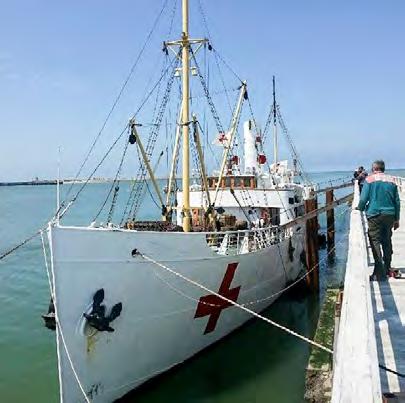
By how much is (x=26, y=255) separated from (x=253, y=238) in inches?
744

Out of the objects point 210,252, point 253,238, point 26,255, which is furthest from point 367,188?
point 26,255

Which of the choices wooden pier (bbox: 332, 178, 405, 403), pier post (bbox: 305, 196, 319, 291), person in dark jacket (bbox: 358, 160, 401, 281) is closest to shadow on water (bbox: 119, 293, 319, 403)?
pier post (bbox: 305, 196, 319, 291)

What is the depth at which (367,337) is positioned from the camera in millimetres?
2715

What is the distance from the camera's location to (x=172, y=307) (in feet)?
30.0

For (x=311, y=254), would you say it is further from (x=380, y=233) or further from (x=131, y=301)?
(x=380, y=233)

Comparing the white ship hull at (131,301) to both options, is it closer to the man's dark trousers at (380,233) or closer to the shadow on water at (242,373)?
the shadow on water at (242,373)

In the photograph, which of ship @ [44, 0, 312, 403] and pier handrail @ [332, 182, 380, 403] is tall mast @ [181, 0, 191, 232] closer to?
ship @ [44, 0, 312, 403]

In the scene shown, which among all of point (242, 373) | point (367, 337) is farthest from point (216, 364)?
point (367, 337)

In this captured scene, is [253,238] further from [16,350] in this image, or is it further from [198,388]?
[16,350]

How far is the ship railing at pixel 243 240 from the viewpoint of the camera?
10867mm

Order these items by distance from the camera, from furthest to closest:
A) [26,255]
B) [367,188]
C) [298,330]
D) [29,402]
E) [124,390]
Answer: [26,255], [298,330], [29,402], [124,390], [367,188]

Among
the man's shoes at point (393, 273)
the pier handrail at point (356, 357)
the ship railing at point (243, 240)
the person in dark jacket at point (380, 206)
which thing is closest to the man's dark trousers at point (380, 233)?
the person in dark jacket at point (380, 206)

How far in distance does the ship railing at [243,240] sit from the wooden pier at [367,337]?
3645 millimetres

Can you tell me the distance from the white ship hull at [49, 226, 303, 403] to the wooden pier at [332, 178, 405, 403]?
134 inches
